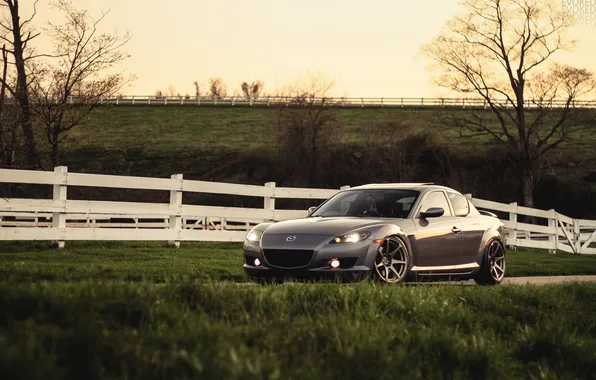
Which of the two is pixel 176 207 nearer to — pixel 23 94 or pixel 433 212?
pixel 433 212

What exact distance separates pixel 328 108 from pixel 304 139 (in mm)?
3449

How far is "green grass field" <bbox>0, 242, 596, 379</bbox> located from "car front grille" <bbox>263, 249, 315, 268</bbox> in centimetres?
190

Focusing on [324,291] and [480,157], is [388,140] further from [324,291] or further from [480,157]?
[324,291]

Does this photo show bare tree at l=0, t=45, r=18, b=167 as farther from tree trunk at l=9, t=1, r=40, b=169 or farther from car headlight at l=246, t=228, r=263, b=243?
car headlight at l=246, t=228, r=263, b=243

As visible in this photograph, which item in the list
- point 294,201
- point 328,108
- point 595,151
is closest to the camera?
point 294,201

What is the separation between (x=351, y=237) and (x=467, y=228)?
2822mm

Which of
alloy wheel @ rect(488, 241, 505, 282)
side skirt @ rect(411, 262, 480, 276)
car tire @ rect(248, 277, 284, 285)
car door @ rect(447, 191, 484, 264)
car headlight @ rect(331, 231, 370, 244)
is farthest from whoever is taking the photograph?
alloy wheel @ rect(488, 241, 505, 282)

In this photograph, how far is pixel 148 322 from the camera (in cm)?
713

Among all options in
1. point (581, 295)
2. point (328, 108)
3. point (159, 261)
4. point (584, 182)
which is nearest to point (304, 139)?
point (328, 108)

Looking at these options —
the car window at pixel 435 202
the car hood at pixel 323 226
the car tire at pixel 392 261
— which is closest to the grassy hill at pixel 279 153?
the car window at pixel 435 202

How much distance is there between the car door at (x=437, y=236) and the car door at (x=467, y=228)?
123mm

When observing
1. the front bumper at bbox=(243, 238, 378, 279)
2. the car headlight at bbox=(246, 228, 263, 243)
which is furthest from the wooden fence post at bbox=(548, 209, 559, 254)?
the front bumper at bbox=(243, 238, 378, 279)

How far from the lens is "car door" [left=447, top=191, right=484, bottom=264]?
14070 mm

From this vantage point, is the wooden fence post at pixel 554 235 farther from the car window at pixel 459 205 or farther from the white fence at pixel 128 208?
the car window at pixel 459 205
